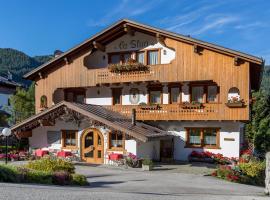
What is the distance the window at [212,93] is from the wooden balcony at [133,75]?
327cm

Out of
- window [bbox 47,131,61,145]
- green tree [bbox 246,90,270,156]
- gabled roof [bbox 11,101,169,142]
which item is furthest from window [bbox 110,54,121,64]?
green tree [bbox 246,90,270,156]

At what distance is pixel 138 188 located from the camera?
15078 mm

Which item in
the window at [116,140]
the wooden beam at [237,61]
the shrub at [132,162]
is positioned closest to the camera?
Result: the shrub at [132,162]

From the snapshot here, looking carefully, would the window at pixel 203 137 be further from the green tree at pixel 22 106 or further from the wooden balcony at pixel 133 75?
the green tree at pixel 22 106

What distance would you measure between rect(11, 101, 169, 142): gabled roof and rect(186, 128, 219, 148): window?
180 centimetres

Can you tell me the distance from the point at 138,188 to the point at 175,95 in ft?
45.9

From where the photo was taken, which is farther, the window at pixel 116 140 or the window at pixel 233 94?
the window at pixel 233 94

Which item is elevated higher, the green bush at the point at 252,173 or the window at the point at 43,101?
the window at the point at 43,101

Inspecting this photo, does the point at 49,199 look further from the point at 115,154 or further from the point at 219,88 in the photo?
the point at 219,88

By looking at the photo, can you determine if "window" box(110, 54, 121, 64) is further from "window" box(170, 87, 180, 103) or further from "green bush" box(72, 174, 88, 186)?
"green bush" box(72, 174, 88, 186)

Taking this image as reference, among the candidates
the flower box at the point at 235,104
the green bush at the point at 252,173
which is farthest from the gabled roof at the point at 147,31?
the green bush at the point at 252,173

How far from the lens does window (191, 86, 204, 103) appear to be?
27266 millimetres

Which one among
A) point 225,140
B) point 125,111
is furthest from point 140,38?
point 225,140

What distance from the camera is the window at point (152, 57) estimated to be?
2870 centimetres
